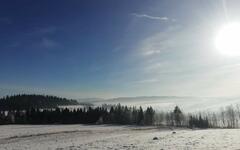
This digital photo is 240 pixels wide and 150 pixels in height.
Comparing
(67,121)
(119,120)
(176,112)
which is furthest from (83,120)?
(176,112)

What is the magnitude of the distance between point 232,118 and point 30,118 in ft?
342

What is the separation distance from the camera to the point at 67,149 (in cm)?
2545

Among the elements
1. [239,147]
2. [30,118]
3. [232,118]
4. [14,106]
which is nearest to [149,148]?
[239,147]

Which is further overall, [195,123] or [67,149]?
[195,123]

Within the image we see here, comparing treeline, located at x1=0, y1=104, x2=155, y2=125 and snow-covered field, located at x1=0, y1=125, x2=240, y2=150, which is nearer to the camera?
snow-covered field, located at x1=0, y1=125, x2=240, y2=150

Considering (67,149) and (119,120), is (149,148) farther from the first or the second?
(119,120)

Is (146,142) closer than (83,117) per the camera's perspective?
Yes

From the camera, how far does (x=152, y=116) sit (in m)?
140

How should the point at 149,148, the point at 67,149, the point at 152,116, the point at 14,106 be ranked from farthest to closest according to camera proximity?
1. the point at 14,106
2. the point at 152,116
3. the point at 67,149
4. the point at 149,148

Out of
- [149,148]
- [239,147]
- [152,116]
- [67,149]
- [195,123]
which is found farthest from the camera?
[152,116]

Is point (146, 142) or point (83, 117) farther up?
point (146, 142)

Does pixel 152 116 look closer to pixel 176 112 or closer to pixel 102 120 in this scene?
pixel 176 112

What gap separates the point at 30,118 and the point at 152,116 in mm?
58094

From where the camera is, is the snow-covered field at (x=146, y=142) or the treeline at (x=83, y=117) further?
the treeline at (x=83, y=117)
